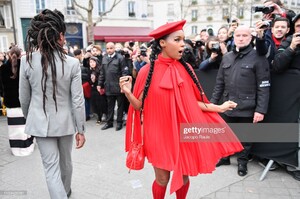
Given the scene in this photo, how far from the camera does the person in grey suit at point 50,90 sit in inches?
102

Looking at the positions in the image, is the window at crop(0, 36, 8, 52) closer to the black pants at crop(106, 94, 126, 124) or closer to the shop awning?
the shop awning

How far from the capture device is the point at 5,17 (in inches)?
978

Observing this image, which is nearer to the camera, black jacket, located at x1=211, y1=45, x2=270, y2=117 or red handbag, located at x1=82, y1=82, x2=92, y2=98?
black jacket, located at x1=211, y1=45, x2=270, y2=117

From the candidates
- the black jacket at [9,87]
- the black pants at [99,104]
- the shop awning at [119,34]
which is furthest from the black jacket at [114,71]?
the shop awning at [119,34]

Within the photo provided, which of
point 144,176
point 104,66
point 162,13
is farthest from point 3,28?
point 162,13

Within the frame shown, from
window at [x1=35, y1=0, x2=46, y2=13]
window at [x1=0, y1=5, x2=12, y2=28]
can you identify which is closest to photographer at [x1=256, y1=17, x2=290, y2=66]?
window at [x1=35, y1=0, x2=46, y2=13]

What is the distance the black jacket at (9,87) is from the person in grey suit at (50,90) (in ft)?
7.08

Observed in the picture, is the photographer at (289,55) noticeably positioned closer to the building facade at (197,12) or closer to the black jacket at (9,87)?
the black jacket at (9,87)

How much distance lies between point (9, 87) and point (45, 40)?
259 centimetres

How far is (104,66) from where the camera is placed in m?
6.37

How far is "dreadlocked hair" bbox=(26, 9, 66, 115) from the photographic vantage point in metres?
2.58

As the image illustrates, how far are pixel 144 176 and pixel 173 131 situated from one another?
171 centimetres

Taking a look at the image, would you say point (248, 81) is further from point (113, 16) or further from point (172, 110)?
point (113, 16)

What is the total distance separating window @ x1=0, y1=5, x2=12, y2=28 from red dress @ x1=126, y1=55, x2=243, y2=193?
86.6ft
